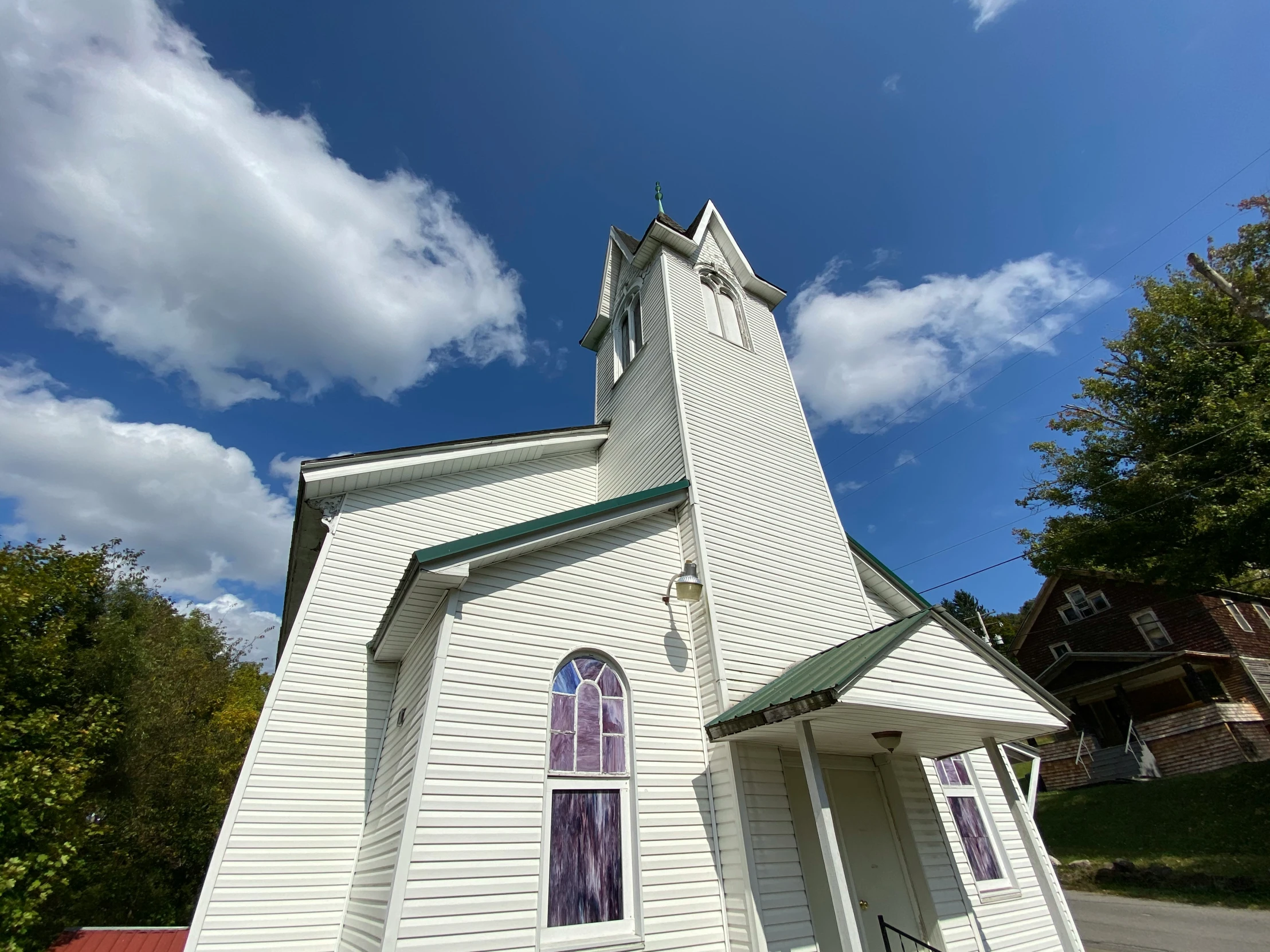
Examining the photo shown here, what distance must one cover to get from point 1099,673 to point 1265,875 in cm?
1424

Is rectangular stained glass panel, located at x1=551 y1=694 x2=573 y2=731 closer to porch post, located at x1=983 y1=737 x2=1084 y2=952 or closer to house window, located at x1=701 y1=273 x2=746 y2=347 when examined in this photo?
porch post, located at x1=983 y1=737 x2=1084 y2=952

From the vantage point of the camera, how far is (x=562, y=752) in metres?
5.81

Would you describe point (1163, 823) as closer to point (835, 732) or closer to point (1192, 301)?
point (1192, 301)

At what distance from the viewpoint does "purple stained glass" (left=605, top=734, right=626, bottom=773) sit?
595cm

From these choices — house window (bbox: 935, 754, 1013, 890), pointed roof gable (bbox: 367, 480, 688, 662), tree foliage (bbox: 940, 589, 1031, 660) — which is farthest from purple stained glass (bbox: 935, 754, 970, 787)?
tree foliage (bbox: 940, 589, 1031, 660)

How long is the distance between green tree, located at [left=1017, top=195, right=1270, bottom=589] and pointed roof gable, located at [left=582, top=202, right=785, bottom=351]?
11724mm

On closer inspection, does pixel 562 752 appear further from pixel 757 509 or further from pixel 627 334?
pixel 627 334

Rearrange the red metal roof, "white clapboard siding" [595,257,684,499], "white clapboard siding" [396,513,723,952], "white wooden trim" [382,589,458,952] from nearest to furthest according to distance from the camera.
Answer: "white wooden trim" [382,589,458,952], "white clapboard siding" [396,513,723,952], "white clapboard siding" [595,257,684,499], the red metal roof

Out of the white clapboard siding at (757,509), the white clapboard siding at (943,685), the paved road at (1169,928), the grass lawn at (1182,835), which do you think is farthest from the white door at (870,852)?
the grass lawn at (1182,835)

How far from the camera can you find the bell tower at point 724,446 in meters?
7.64

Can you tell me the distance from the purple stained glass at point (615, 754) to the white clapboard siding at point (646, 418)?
4.16 metres

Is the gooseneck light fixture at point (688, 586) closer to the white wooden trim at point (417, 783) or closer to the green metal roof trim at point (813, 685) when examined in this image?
the green metal roof trim at point (813, 685)

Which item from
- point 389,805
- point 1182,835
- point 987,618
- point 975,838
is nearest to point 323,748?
point 389,805

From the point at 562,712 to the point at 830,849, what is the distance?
9.52ft
